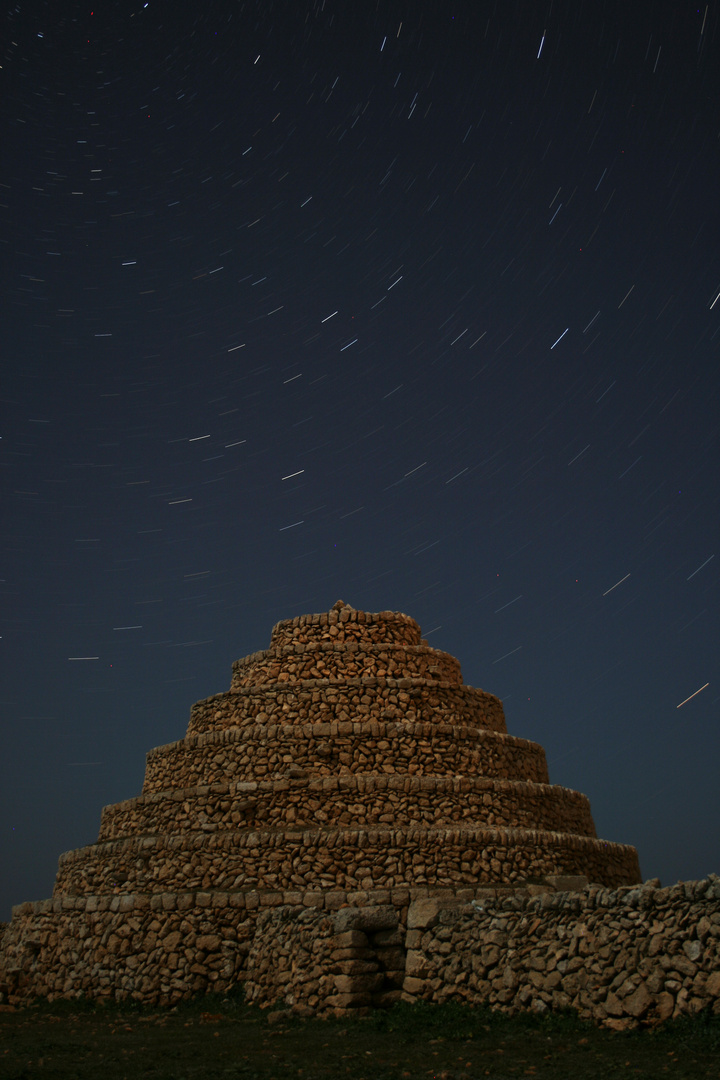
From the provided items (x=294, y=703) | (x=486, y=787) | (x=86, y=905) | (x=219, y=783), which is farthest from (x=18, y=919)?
(x=486, y=787)

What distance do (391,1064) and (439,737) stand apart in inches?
405

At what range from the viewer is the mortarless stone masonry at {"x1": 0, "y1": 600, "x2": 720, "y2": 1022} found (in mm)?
13398

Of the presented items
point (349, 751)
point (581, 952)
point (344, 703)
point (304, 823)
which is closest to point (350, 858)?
→ point (304, 823)

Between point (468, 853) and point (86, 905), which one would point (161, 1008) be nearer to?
point (86, 905)

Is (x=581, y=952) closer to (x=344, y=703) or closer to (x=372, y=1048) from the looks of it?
(x=372, y=1048)

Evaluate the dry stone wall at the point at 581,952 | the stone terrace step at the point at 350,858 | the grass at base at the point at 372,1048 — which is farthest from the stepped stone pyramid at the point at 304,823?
the grass at base at the point at 372,1048

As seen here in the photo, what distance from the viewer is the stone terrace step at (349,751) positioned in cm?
1869

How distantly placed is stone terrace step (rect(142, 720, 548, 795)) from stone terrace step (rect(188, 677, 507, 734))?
40 centimetres

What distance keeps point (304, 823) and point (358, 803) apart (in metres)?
1.35

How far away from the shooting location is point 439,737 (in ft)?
62.8

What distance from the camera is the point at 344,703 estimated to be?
A: 19.7m

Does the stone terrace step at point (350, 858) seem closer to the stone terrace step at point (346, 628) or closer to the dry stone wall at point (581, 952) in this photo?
the dry stone wall at point (581, 952)

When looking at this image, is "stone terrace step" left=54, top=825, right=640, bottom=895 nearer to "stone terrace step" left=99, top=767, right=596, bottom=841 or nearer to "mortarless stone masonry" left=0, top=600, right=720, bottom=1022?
"mortarless stone masonry" left=0, top=600, right=720, bottom=1022

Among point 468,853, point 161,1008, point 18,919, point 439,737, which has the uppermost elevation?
point 439,737
